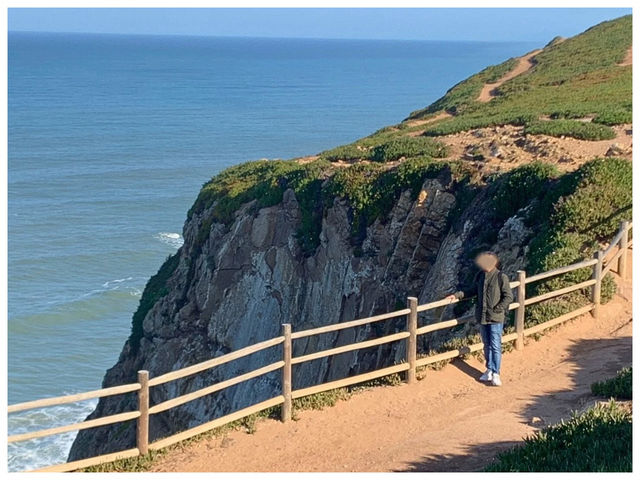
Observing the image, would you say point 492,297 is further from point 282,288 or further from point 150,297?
point 150,297

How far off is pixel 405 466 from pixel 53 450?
876 inches

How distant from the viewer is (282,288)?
24969 mm

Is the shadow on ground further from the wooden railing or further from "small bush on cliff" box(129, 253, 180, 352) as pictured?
"small bush on cliff" box(129, 253, 180, 352)

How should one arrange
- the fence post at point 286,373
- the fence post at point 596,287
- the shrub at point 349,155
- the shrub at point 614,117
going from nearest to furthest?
the fence post at point 286,373 < the fence post at point 596,287 < the shrub at point 614,117 < the shrub at point 349,155

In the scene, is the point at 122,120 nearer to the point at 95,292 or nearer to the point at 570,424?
the point at 95,292

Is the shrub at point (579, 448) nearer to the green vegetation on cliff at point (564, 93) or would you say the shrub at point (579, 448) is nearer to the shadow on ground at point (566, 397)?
the shadow on ground at point (566, 397)

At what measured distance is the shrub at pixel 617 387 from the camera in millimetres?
12086

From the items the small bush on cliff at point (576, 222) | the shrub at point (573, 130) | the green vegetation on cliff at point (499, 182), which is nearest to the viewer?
the small bush on cliff at point (576, 222)

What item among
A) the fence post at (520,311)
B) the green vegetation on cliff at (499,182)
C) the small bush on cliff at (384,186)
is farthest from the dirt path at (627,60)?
the fence post at (520,311)

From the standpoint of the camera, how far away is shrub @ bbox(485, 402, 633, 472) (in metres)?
9.27

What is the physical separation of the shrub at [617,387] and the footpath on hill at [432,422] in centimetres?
16

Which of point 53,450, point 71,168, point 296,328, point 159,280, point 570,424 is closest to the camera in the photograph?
point 570,424

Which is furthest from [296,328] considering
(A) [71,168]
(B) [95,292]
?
(A) [71,168]

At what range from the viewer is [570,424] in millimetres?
10570
